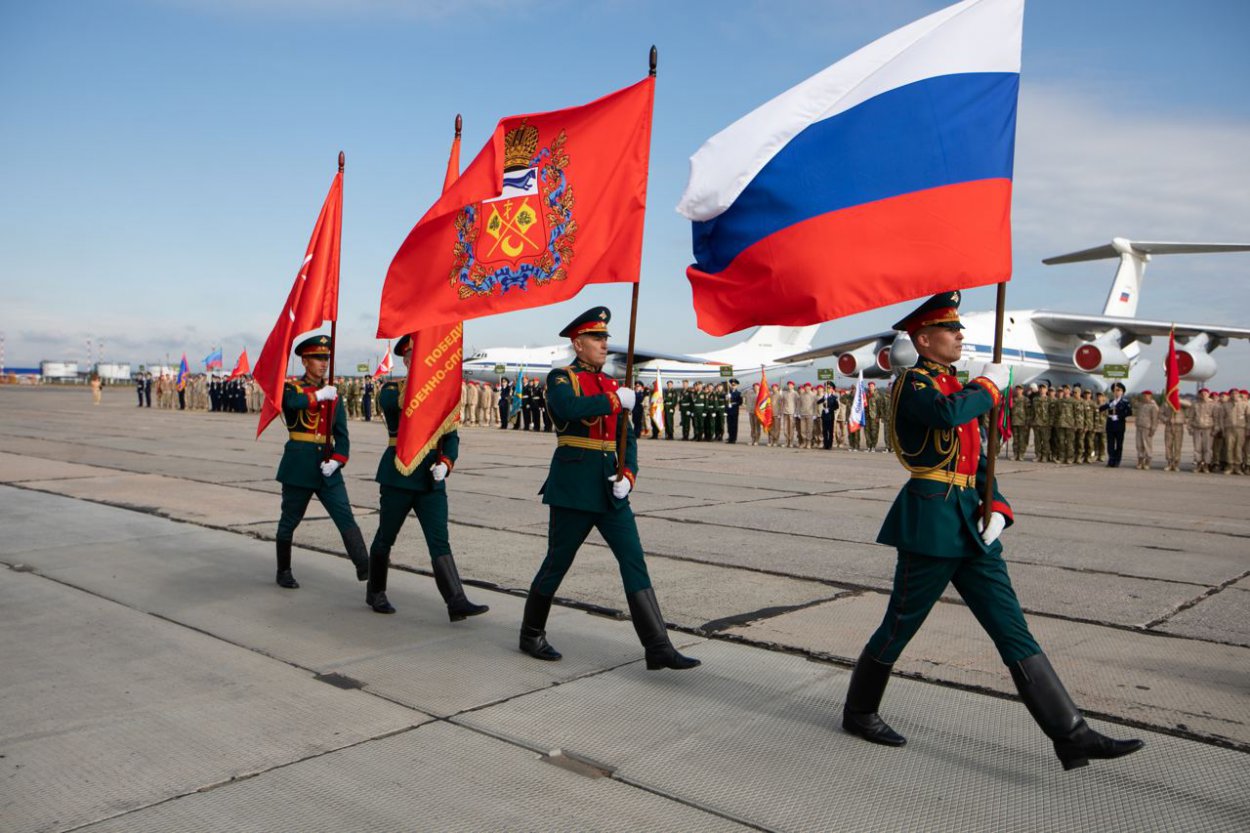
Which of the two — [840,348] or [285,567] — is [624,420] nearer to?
[285,567]

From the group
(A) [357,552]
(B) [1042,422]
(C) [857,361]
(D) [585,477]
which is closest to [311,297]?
(A) [357,552]

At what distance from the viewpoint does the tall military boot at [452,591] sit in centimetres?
545

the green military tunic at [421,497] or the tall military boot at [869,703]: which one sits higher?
the green military tunic at [421,497]

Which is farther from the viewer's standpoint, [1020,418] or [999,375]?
[1020,418]

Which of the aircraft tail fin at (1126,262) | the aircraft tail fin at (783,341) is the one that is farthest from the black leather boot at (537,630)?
the aircraft tail fin at (783,341)

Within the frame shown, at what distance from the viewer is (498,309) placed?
187 inches

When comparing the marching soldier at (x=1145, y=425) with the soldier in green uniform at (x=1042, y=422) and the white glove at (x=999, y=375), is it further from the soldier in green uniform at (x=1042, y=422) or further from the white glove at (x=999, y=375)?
the white glove at (x=999, y=375)

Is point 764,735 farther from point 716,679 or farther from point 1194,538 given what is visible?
point 1194,538

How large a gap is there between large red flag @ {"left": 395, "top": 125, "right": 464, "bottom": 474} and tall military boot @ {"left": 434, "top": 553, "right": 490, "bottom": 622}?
599 mm

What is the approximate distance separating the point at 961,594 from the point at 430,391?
3.22 metres

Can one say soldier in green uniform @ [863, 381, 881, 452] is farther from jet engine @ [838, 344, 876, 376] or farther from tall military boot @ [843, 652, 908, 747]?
tall military boot @ [843, 652, 908, 747]

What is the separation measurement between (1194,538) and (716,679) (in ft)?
23.3

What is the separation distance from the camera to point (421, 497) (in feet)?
18.5

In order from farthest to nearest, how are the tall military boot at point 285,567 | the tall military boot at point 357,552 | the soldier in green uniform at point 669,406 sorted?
1. the soldier in green uniform at point 669,406
2. the tall military boot at point 285,567
3. the tall military boot at point 357,552
